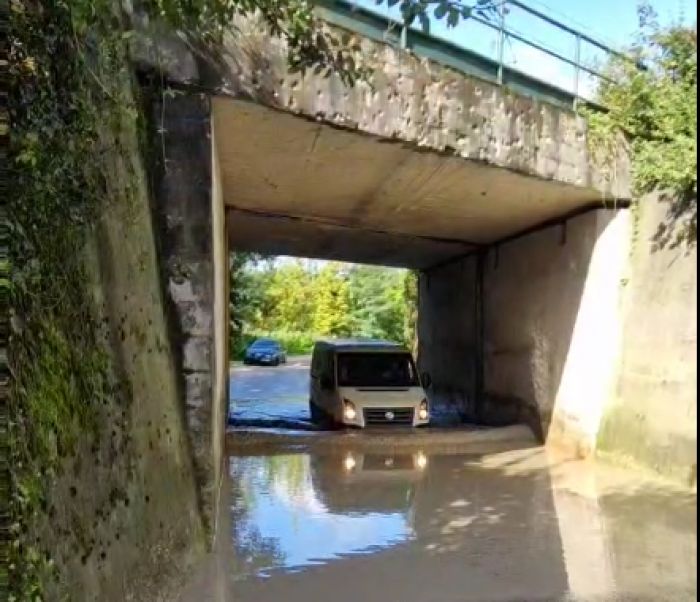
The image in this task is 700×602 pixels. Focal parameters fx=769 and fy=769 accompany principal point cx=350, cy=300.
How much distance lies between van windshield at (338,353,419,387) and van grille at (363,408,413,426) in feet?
2.77

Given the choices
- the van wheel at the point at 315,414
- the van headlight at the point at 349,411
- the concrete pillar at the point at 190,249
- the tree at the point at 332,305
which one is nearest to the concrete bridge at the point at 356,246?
the concrete pillar at the point at 190,249

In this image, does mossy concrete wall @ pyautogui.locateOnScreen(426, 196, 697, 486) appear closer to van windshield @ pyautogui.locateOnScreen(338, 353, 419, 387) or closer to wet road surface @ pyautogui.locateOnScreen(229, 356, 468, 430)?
van windshield @ pyautogui.locateOnScreen(338, 353, 419, 387)

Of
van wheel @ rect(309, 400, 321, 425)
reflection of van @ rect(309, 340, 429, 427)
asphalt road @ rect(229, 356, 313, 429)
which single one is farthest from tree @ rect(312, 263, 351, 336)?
reflection of van @ rect(309, 340, 429, 427)

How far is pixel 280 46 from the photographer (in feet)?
24.0

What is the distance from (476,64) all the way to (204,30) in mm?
4350

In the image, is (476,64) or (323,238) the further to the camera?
(323,238)

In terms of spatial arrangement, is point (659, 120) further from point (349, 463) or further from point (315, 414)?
point (315, 414)

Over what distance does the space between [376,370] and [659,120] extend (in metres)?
6.32

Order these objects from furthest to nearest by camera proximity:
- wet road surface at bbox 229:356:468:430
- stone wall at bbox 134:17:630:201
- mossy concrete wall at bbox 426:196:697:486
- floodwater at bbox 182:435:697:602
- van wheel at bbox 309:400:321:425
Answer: wet road surface at bbox 229:356:468:430, van wheel at bbox 309:400:321:425, mossy concrete wall at bbox 426:196:697:486, stone wall at bbox 134:17:630:201, floodwater at bbox 182:435:697:602

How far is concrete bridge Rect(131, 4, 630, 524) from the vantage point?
22.4 ft

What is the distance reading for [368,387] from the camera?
13.4 metres

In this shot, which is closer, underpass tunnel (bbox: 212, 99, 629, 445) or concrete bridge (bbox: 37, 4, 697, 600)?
concrete bridge (bbox: 37, 4, 697, 600)

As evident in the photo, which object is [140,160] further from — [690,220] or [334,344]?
[334,344]

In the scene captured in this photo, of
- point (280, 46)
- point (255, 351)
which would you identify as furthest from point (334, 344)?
point (255, 351)
